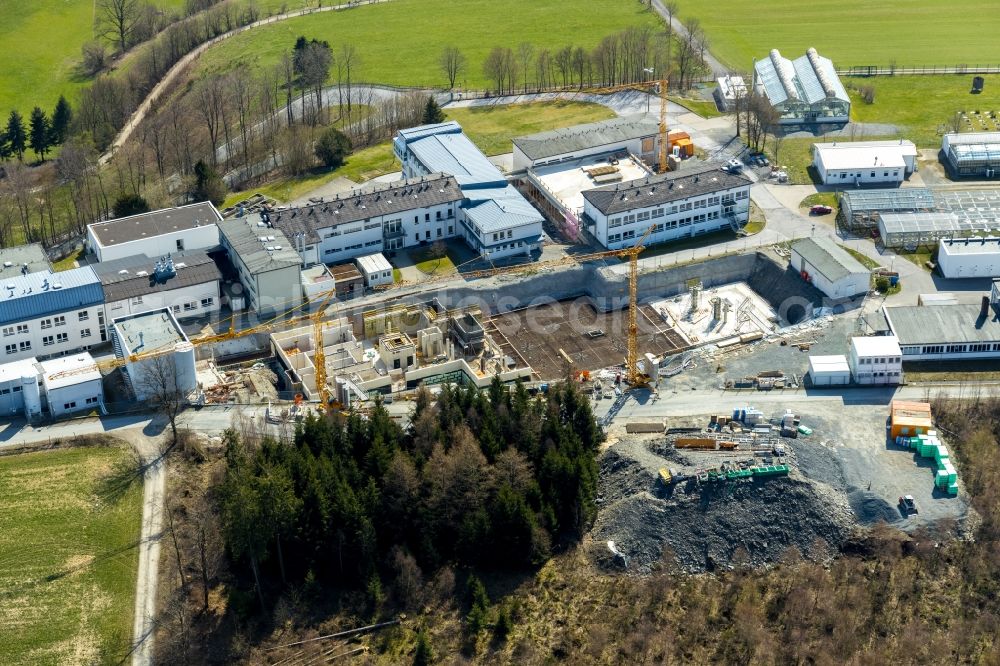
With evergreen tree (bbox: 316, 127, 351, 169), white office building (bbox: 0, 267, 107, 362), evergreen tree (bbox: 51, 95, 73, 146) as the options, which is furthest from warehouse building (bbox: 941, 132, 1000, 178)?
evergreen tree (bbox: 51, 95, 73, 146)

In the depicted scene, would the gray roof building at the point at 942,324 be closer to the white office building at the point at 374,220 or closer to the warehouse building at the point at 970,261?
the warehouse building at the point at 970,261

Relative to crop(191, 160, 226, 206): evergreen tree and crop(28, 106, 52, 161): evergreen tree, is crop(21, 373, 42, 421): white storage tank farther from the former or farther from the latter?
crop(28, 106, 52, 161): evergreen tree

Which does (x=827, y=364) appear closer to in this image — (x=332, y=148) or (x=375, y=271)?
(x=375, y=271)

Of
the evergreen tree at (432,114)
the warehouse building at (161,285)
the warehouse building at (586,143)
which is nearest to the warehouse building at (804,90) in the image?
the warehouse building at (586,143)

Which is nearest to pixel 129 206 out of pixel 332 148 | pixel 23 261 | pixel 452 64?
pixel 23 261

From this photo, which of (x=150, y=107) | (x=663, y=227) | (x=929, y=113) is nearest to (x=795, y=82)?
(x=929, y=113)
